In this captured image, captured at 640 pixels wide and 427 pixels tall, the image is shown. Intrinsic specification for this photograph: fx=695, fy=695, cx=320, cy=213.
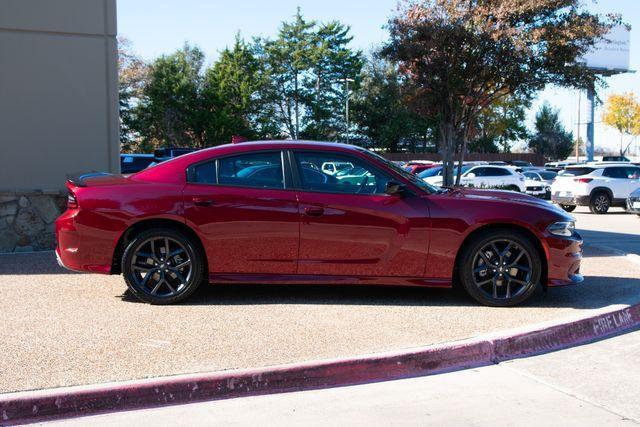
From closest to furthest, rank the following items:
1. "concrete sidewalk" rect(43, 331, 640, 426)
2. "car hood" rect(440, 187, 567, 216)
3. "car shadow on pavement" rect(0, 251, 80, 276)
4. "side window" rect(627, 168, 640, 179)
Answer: "concrete sidewalk" rect(43, 331, 640, 426), "car hood" rect(440, 187, 567, 216), "car shadow on pavement" rect(0, 251, 80, 276), "side window" rect(627, 168, 640, 179)

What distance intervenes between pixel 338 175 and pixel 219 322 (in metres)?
1.82

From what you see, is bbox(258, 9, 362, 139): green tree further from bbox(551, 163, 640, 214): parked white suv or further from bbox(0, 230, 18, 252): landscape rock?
bbox(0, 230, 18, 252): landscape rock

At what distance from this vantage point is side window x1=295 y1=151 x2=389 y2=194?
6633 mm

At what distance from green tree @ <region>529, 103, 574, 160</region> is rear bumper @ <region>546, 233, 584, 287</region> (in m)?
69.0

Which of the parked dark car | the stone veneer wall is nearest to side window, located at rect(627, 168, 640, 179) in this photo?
the parked dark car

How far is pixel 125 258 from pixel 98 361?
1.77m

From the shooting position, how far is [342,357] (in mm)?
4891

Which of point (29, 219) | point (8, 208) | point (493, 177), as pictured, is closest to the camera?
point (8, 208)

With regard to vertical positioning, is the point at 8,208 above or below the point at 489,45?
below

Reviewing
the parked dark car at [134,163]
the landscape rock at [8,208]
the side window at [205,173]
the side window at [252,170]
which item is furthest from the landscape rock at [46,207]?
the parked dark car at [134,163]

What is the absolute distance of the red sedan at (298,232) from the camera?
6496mm

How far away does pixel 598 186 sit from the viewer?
21.6m

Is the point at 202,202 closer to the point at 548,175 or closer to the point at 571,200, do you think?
the point at 571,200

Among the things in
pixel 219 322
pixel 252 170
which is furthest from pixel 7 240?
pixel 219 322
